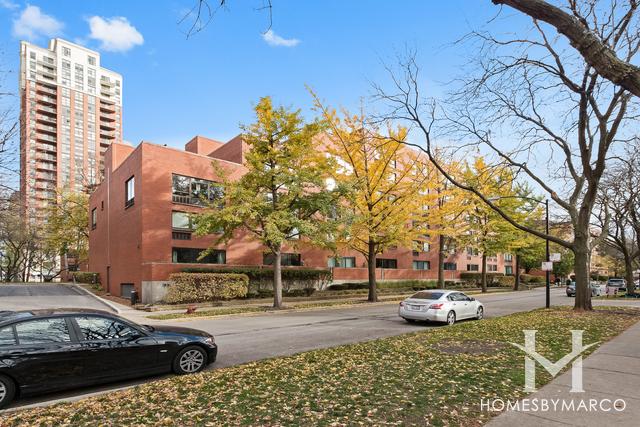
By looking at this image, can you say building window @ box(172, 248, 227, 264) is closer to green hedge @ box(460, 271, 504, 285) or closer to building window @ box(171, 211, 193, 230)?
building window @ box(171, 211, 193, 230)

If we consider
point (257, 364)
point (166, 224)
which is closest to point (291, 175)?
point (166, 224)

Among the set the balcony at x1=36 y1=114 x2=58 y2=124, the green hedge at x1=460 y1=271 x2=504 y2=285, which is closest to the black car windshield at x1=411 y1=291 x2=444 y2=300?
the green hedge at x1=460 y1=271 x2=504 y2=285

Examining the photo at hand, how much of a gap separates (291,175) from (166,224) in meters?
10.2

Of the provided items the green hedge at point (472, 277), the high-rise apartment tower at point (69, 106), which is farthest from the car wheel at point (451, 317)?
the high-rise apartment tower at point (69, 106)

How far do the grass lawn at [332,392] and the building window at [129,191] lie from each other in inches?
903

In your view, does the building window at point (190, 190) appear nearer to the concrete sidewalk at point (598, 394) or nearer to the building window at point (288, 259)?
the building window at point (288, 259)

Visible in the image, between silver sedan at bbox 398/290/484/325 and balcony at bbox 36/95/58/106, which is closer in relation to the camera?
silver sedan at bbox 398/290/484/325

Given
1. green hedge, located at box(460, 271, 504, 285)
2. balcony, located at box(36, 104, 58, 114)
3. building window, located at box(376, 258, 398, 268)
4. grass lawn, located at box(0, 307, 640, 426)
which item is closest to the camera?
grass lawn, located at box(0, 307, 640, 426)

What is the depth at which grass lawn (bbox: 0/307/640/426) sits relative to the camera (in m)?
5.08

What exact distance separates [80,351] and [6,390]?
3.44ft

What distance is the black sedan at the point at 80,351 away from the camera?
634 cm

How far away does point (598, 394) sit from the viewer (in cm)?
584

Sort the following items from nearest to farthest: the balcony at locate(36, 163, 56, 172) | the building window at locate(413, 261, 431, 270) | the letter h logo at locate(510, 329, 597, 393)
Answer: the letter h logo at locate(510, 329, 597, 393) < the building window at locate(413, 261, 431, 270) < the balcony at locate(36, 163, 56, 172)

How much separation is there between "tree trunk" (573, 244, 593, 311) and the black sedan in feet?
55.0
